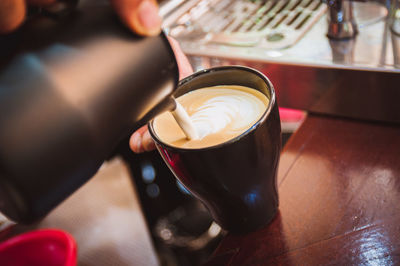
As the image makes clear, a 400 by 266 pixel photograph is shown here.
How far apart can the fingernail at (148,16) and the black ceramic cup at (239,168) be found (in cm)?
21

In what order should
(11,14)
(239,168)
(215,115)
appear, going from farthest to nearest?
(215,115) → (239,168) → (11,14)

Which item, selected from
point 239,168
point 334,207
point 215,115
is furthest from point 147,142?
point 334,207

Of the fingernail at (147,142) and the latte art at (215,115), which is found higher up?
the latte art at (215,115)

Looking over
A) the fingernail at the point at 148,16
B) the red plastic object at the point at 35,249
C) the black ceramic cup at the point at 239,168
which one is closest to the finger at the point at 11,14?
the fingernail at the point at 148,16

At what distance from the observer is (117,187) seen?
1.34 m

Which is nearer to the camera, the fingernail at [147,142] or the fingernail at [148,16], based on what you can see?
the fingernail at [148,16]

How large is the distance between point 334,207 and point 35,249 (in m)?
0.67

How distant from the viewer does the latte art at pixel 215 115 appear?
741 mm

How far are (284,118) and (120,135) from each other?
2.75 feet

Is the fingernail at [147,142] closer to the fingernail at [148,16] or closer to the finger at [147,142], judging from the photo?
the finger at [147,142]

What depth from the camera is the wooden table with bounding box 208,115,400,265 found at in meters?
0.73

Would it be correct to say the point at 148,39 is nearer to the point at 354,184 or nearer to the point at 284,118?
the point at 354,184

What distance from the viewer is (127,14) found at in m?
0.47

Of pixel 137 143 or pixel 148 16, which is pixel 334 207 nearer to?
pixel 137 143
